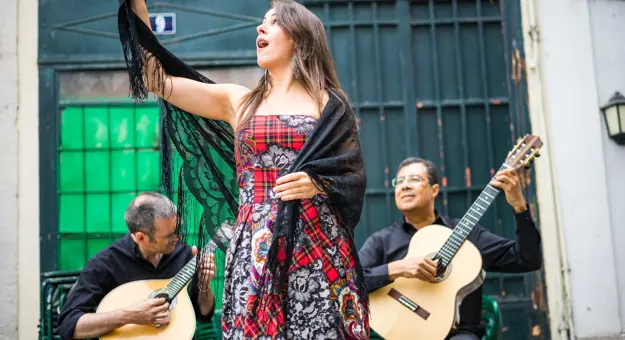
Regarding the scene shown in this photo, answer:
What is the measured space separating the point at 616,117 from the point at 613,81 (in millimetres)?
309

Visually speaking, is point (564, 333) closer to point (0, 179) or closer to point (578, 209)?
point (578, 209)

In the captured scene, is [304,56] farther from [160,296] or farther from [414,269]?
[160,296]

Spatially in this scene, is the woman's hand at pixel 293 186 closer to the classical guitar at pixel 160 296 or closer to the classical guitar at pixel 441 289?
the classical guitar at pixel 160 296

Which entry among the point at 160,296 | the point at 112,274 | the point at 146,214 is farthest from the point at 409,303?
the point at 112,274

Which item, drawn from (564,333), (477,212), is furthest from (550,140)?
(477,212)

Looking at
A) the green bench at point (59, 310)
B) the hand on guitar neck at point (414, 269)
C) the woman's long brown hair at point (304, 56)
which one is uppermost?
the woman's long brown hair at point (304, 56)

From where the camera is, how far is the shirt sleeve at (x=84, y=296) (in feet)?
13.4

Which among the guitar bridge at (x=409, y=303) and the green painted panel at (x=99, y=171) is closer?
the guitar bridge at (x=409, y=303)

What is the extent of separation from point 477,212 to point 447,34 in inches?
83.8

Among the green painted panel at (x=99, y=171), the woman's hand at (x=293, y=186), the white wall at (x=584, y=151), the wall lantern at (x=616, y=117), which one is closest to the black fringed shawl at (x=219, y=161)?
the woman's hand at (x=293, y=186)

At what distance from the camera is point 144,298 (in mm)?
4180

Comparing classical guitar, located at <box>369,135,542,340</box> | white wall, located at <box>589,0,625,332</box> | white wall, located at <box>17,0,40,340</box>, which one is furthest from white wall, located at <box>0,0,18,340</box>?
white wall, located at <box>589,0,625,332</box>

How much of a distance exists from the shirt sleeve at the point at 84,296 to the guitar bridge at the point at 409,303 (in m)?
1.52

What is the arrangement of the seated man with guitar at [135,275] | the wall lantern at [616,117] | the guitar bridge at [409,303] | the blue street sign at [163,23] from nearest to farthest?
the seated man with guitar at [135,275] → the guitar bridge at [409,303] → the wall lantern at [616,117] → the blue street sign at [163,23]
